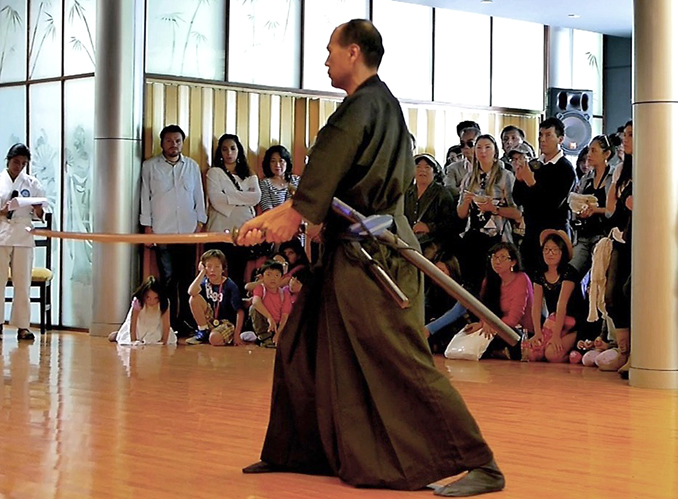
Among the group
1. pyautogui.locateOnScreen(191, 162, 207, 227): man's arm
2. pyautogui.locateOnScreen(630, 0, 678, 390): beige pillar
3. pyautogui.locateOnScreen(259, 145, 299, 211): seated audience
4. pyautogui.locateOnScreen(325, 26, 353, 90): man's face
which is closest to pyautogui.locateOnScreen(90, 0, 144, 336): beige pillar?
pyautogui.locateOnScreen(191, 162, 207, 227): man's arm

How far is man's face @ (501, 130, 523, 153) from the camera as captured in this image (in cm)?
874

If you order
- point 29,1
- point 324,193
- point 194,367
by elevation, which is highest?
point 29,1

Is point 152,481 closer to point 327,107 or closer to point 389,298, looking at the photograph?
point 389,298

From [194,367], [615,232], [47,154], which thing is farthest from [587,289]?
[47,154]

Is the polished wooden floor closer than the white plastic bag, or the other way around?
the polished wooden floor

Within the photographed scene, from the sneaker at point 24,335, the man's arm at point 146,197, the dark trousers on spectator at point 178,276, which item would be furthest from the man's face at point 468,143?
the sneaker at point 24,335

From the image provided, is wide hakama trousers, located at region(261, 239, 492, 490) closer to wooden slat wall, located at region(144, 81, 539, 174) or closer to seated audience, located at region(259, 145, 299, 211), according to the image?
seated audience, located at region(259, 145, 299, 211)

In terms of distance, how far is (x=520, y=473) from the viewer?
11.8ft

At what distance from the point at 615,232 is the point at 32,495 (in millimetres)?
4518

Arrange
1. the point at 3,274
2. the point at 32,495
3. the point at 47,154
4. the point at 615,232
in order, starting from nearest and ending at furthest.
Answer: the point at 32,495, the point at 615,232, the point at 3,274, the point at 47,154

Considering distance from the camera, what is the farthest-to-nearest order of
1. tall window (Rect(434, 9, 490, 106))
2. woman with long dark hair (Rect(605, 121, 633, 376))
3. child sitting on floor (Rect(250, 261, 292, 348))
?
tall window (Rect(434, 9, 490, 106)) < child sitting on floor (Rect(250, 261, 292, 348)) < woman with long dark hair (Rect(605, 121, 633, 376))

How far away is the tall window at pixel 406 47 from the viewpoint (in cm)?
1089

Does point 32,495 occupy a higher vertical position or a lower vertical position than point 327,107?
lower

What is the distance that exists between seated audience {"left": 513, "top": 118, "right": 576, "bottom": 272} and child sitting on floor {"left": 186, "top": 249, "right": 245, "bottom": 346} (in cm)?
245
